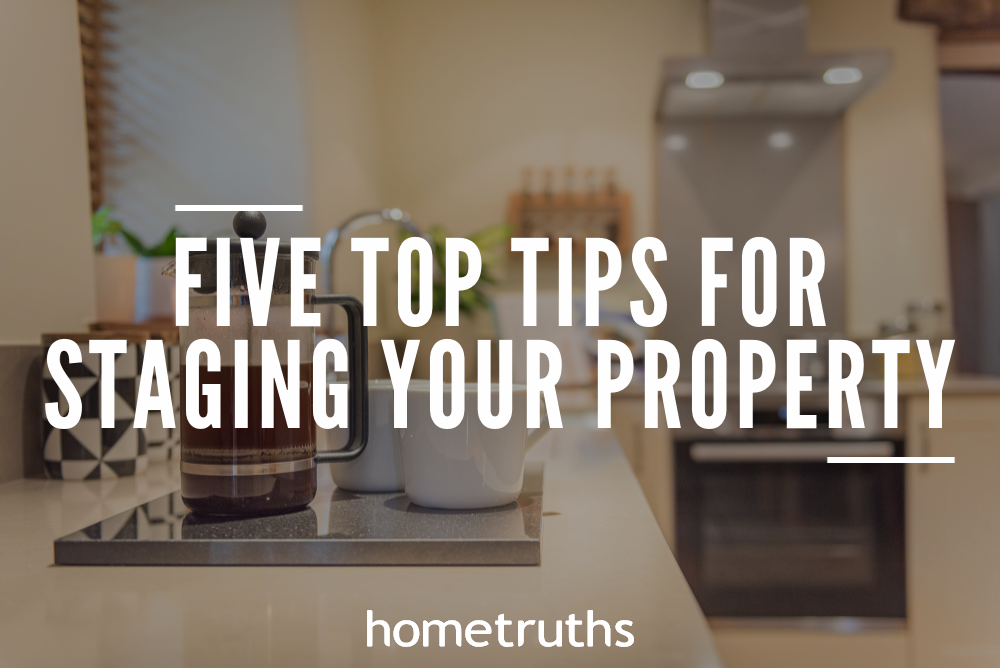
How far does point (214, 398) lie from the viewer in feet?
2.24

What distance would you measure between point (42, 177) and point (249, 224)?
0.55m

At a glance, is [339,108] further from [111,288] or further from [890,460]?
[890,460]

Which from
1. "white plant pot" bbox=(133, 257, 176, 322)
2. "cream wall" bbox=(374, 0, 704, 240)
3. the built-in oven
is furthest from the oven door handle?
"white plant pot" bbox=(133, 257, 176, 322)

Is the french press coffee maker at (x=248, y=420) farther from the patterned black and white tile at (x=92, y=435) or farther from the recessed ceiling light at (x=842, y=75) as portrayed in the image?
the recessed ceiling light at (x=842, y=75)

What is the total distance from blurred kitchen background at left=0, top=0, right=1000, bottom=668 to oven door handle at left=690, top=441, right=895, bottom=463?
15 millimetres

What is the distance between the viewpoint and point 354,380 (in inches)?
29.4

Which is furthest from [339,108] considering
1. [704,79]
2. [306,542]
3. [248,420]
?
[306,542]

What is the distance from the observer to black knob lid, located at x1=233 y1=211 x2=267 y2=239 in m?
0.70

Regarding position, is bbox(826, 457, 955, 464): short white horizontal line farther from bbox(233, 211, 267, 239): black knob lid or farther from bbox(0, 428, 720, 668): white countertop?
bbox(233, 211, 267, 239): black knob lid

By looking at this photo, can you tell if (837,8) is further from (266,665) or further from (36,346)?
(266,665)

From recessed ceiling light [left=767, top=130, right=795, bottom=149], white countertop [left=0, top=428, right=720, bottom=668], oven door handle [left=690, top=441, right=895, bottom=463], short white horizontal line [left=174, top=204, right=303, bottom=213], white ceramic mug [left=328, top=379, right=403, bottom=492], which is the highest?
recessed ceiling light [left=767, top=130, right=795, bottom=149]

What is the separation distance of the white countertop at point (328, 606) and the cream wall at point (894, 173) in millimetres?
2635

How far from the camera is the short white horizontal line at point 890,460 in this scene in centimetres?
229

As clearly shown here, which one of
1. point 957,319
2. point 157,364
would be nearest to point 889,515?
point 957,319
